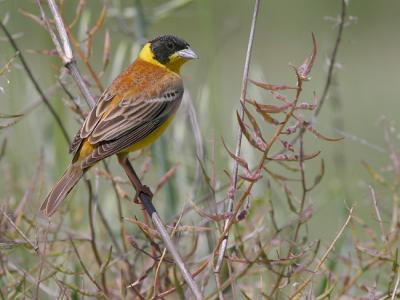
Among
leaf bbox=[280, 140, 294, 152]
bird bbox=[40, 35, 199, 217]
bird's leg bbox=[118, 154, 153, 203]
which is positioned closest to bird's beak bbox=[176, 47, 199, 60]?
bird bbox=[40, 35, 199, 217]

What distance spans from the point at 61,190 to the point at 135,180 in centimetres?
29

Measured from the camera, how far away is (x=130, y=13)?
446cm

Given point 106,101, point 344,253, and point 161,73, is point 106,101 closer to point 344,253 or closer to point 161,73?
point 161,73

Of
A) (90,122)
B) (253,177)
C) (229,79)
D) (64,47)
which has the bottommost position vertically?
(229,79)

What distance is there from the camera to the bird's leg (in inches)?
134

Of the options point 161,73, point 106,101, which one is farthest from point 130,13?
point 106,101

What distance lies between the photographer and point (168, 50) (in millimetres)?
4512

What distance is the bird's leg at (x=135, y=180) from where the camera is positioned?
134 inches

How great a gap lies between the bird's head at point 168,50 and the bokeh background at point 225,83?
3.1 inches

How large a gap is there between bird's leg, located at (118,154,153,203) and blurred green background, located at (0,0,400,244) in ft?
0.66

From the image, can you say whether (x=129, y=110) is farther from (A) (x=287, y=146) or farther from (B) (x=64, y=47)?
(A) (x=287, y=146)

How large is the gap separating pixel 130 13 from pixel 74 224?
3.40 feet

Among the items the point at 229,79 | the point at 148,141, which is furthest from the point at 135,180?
the point at 229,79

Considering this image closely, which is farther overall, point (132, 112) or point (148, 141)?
point (132, 112)
